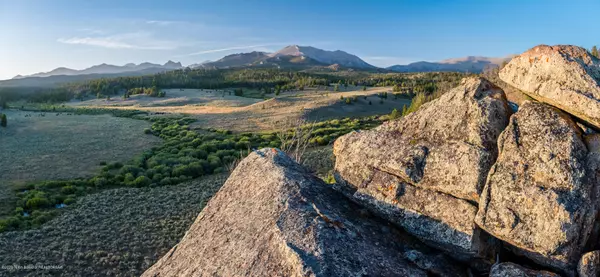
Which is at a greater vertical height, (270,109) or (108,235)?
(270,109)

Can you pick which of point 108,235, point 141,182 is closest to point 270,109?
point 141,182

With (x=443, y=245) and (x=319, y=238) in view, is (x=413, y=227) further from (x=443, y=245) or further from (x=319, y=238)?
(x=319, y=238)

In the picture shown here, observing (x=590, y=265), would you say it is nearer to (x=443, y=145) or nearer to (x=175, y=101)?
(x=443, y=145)

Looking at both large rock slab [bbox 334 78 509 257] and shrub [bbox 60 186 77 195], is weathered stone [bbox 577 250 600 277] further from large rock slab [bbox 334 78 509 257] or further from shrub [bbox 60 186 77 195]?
shrub [bbox 60 186 77 195]

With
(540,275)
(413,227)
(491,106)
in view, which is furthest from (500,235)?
(491,106)

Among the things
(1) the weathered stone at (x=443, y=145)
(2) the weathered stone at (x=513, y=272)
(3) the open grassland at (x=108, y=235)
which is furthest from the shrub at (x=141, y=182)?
(2) the weathered stone at (x=513, y=272)

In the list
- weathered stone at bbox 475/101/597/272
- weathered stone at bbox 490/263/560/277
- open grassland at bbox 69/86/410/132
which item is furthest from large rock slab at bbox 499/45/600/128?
open grassland at bbox 69/86/410/132

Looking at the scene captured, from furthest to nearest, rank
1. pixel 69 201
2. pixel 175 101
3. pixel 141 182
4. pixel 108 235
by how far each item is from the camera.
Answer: pixel 175 101 → pixel 141 182 → pixel 69 201 → pixel 108 235
